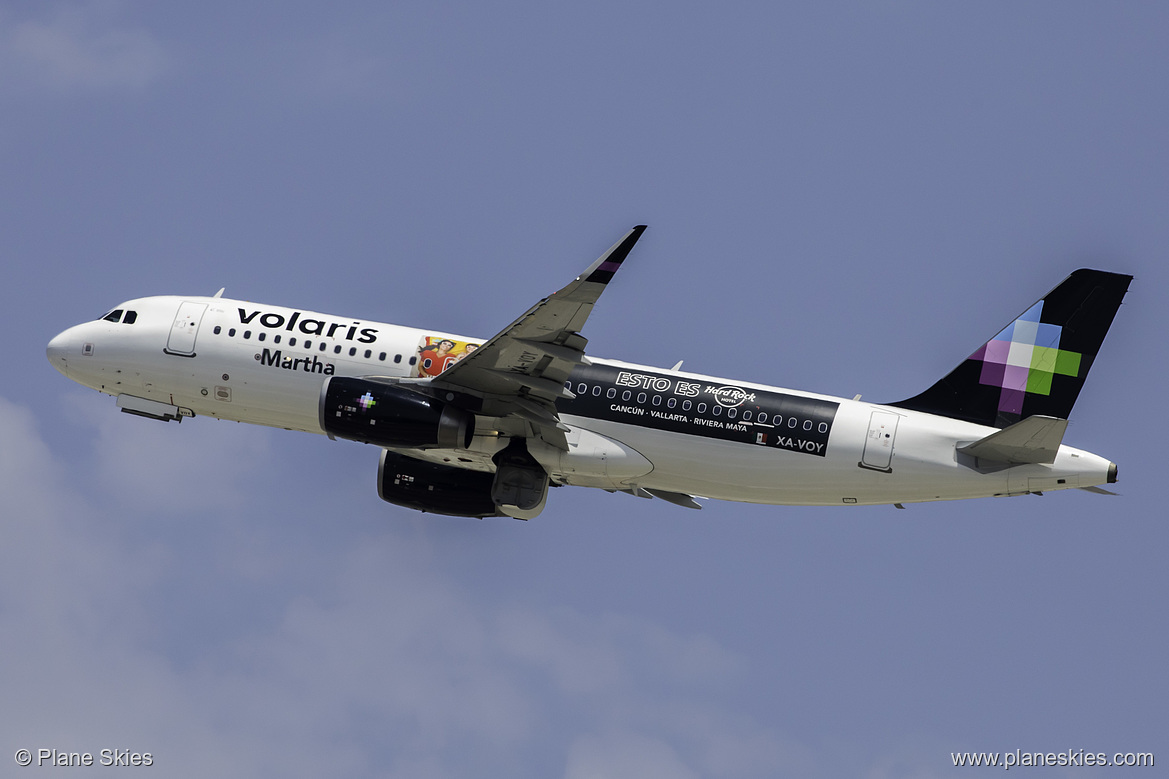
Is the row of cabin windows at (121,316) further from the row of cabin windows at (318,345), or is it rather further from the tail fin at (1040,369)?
the tail fin at (1040,369)

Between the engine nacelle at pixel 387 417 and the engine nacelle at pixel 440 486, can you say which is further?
the engine nacelle at pixel 440 486

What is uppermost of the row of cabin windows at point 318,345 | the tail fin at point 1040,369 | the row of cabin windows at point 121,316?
the tail fin at point 1040,369

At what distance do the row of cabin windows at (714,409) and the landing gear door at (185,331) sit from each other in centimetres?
1134

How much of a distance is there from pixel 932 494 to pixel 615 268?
37.5ft

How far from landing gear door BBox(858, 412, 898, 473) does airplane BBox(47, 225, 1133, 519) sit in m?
0.05

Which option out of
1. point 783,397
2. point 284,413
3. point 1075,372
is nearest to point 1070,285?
point 1075,372

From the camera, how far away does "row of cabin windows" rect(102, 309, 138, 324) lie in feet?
144

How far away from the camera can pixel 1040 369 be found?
4122 centimetres

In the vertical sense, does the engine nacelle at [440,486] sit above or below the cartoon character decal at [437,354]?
below

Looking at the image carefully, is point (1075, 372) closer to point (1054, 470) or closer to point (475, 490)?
point (1054, 470)

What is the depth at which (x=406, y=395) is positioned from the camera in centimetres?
3891

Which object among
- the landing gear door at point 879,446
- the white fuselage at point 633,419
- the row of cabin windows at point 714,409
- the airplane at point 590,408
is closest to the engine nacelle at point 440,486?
the airplane at point 590,408

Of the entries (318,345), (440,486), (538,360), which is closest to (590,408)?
(538,360)

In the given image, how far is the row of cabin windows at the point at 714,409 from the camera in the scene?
3934 centimetres
